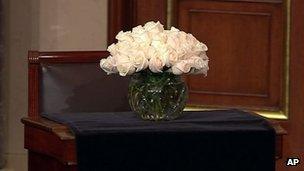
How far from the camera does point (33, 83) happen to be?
2.86 meters

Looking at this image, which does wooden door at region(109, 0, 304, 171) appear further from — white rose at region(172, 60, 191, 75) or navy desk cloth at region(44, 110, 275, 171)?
white rose at region(172, 60, 191, 75)

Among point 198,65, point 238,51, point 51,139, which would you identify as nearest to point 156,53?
point 198,65

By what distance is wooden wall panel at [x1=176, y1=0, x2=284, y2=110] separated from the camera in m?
4.15

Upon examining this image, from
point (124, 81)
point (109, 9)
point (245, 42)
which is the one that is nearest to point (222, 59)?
point (245, 42)

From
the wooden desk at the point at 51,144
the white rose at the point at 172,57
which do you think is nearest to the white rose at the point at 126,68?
the white rose at the point at 172,57

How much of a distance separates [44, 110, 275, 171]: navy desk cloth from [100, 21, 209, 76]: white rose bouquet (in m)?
0.16

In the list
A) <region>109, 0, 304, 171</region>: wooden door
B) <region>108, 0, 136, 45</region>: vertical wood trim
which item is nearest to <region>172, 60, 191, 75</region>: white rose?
<region>109, 0, 304, 171</region>: wooden door

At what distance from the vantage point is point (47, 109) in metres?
2.86

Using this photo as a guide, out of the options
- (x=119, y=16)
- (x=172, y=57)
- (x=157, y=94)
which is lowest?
(x=157, y=94)

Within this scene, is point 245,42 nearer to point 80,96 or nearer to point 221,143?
point 80,96

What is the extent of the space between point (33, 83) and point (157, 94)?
654mm

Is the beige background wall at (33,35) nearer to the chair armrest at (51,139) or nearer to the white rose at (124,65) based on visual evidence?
the chair armrest at (51,139)

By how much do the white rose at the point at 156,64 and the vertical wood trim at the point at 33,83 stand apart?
0.68m

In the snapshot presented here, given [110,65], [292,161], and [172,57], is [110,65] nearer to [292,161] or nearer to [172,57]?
[172,57]
